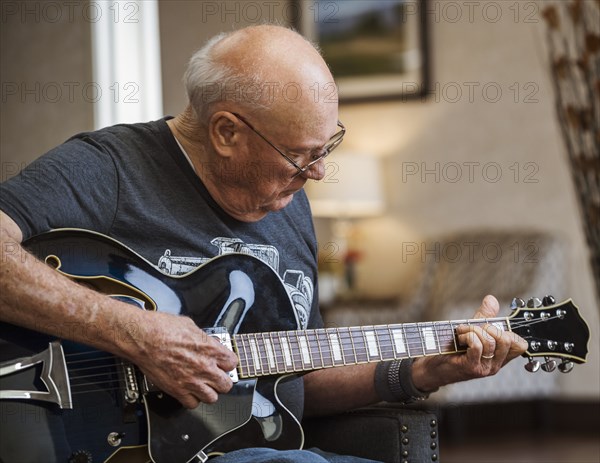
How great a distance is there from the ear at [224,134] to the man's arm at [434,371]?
0.49m

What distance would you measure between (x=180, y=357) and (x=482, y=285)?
3.31 metres

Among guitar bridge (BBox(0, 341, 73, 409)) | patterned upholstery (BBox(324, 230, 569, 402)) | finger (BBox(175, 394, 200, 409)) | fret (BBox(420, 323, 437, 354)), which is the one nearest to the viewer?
guitar bridge (BBox(0, 341, 73, 409))

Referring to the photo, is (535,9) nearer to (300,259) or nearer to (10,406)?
(300,259)

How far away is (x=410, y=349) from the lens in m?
1.72

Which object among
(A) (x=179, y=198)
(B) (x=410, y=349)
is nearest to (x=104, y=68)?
(A) (x=179, y=198)

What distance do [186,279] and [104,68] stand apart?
3.39 ft

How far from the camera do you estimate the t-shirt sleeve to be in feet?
4.76

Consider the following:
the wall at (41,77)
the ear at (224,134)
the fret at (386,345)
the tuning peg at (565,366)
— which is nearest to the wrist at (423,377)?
the fret at (386,345)

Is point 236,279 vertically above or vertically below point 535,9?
below

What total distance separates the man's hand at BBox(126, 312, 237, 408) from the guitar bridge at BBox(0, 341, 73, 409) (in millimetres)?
104

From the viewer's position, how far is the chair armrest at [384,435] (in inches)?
68.7

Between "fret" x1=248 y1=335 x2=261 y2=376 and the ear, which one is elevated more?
the ear

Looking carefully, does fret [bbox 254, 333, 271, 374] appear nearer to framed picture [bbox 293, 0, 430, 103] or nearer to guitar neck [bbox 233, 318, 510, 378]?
guitar neck [bbox 233, 318, 510, 378]

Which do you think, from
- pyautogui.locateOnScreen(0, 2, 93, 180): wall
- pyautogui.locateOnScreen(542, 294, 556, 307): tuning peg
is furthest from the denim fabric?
pyautogui.locateOnScreen(0, 2, 93, 180): wall
